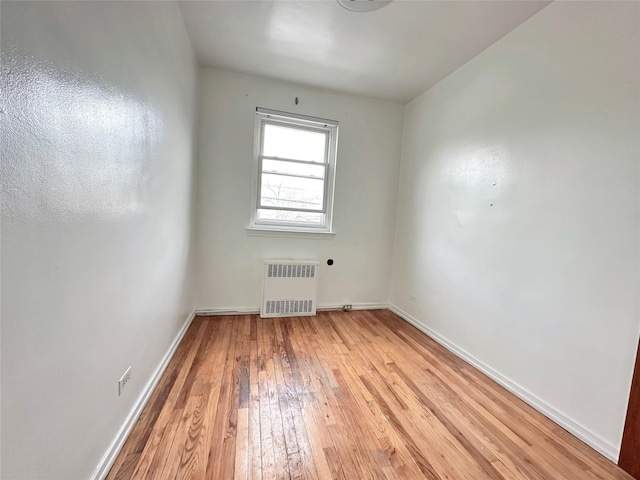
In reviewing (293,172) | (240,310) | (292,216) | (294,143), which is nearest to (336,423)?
(240,310)

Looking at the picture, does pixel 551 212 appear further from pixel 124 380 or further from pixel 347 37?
pixel 124 380

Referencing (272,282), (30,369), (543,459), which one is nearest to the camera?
(30,369)

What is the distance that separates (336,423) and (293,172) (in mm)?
2533

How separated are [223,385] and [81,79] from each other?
5.89 ft

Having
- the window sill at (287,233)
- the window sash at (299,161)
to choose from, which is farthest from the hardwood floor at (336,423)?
the window sash at (299,161)

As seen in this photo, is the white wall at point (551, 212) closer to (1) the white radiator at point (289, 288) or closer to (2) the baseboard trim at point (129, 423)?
(1) the white radiator at point (289, 288)

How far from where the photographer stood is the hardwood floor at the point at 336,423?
49.8 inches

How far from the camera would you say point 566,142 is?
1685mm

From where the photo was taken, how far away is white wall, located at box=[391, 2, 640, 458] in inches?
56.1

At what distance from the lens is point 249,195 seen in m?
3.00

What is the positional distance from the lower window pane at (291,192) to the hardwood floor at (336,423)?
5.26ft

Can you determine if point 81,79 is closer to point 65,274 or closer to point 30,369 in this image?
point 65,274

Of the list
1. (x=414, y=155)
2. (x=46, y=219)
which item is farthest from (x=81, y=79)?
(x=414, y=155)

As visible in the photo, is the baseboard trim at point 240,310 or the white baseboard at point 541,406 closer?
the white baseboard at point 541,406
